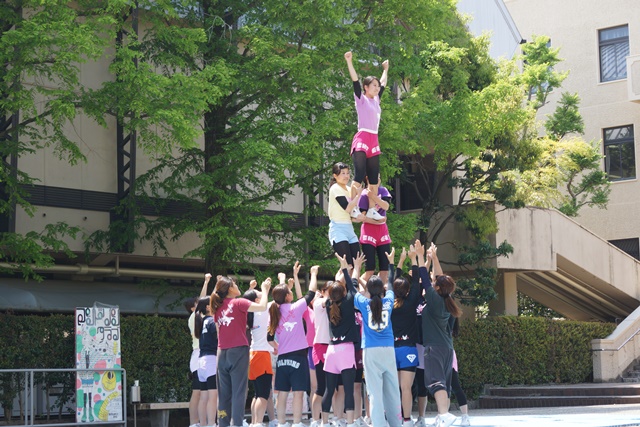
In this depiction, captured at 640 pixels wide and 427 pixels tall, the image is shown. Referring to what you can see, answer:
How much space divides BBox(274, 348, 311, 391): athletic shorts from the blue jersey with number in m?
1.54

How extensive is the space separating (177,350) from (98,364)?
216 centimetres

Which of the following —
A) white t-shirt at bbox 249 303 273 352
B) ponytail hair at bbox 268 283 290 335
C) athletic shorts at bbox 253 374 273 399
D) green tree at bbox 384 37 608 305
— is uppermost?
green tree at bbox 384 37 608 305

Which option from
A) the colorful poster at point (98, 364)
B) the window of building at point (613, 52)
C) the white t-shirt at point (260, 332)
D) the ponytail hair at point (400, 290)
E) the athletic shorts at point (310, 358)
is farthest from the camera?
the window of building at point (613, 52)

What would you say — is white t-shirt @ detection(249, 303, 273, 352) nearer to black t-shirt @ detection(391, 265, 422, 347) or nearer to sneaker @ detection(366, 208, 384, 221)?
black t-shirt @ detection(391, 265, 422, 347)

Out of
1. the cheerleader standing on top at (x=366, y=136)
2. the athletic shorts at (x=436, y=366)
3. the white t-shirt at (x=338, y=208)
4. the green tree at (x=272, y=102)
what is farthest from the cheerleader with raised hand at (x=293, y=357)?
the green tree at (x=272, y=102)

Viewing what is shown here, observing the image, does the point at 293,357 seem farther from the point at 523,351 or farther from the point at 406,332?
the point at 523,351

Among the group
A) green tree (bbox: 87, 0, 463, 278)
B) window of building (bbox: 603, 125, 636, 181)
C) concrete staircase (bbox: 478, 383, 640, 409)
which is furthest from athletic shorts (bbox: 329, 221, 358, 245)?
window of building (bbox: 603, 125, 636, 181)

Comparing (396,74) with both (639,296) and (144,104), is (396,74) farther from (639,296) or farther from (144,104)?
(639,296)

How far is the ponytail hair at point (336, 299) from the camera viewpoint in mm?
12594

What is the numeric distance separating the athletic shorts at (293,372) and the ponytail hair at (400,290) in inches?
55.8

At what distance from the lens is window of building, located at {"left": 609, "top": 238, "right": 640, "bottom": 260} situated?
38031 millimetres

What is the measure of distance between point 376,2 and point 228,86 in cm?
401

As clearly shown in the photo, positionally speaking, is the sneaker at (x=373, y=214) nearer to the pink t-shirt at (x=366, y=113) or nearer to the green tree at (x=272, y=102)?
the pink t-shirt at (x=366, y=113)

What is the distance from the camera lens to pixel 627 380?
27.6 metres
